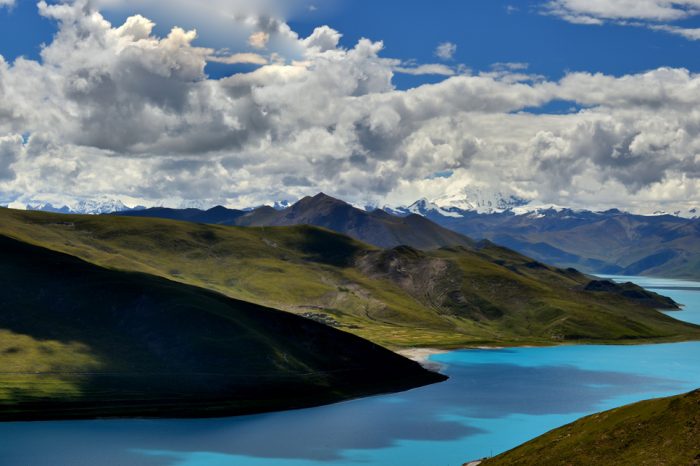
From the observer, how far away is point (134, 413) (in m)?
191

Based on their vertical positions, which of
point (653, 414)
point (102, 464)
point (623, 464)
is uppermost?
point (653, 414)

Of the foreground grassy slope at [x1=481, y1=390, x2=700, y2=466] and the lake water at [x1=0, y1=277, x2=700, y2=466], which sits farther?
the lake water at [x1=0, y1=277, x2=700, y2=466]

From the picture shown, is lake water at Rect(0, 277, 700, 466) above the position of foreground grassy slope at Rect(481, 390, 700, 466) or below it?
below

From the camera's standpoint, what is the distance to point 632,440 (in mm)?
93812

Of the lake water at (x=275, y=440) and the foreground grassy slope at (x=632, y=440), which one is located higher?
the foreground grassy slope at (x=632, y=440)

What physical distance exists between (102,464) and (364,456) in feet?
179

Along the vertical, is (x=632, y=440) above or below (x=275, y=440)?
above

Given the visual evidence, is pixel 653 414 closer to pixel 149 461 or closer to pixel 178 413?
pixel 149 461

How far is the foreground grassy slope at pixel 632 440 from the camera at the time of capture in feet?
283

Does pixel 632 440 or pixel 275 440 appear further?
pixel 275 440

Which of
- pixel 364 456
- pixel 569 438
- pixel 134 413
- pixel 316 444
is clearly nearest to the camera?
pixel 569 438

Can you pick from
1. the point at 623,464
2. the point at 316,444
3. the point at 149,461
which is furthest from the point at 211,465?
the point at 623,464

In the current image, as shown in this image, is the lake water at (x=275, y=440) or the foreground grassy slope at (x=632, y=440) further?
the lake water at (x=275, y=440)

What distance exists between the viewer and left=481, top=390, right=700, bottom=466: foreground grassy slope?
8619 cm
